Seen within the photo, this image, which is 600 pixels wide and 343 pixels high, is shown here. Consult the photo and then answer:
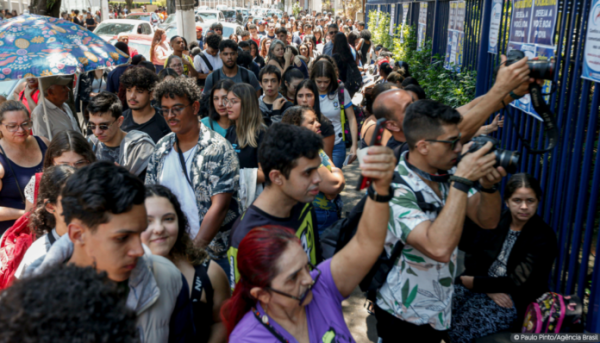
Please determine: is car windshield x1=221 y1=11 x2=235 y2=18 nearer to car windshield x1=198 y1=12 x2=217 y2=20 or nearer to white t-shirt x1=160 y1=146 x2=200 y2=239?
car windshield x1=198 y1=12 x2=217 y2=20

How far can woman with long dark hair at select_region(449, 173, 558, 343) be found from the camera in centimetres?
305

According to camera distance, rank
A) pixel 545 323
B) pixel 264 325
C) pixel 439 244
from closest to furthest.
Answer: pixel 264 325, pixel 439 244, pixel 545 323

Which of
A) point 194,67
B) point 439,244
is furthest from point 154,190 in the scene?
point 194,67

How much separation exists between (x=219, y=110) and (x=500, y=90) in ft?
9.09

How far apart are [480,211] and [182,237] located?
1569 millimetres

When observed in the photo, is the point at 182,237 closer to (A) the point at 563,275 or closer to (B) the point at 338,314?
(B) the point at 338,314

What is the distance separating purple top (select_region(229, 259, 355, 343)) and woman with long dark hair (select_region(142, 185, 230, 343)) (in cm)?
42

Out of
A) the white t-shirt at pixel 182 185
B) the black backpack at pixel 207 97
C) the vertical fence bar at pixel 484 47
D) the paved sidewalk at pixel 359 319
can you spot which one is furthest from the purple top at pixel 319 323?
the vertical fence bar at pixel 484 47

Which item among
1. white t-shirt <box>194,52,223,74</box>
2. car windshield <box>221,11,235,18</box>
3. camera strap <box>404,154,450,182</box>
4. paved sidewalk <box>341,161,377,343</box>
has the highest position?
car windshield <box>221,11,235,18</box>

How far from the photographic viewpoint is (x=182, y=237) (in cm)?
255

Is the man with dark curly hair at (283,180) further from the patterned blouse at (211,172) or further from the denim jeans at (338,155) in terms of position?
the denim jeans at (338,155)

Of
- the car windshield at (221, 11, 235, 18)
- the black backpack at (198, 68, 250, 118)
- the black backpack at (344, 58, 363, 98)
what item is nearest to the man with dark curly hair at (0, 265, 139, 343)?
the black backpack at (198, 68, 250, 118)

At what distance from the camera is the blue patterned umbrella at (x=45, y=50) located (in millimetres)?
3840

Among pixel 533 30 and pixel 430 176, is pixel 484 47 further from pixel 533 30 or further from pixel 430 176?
pixel 430 176
